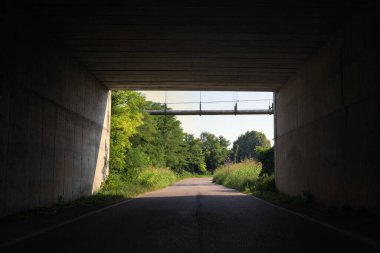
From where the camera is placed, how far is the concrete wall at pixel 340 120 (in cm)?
1047

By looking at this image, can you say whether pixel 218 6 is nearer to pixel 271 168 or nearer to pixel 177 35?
pixel 177 35

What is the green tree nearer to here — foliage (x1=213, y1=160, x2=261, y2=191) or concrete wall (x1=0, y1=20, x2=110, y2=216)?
foliage (x1=213, y1=160, x2=261, y2=191)

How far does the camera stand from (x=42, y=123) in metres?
12.7

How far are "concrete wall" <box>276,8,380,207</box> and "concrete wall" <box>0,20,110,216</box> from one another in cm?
848

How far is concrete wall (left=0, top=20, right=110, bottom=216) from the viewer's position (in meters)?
10.3

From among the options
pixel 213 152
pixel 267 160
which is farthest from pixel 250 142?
pixel 267 160

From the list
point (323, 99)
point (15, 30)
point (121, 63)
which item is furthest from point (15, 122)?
point (323, 99)

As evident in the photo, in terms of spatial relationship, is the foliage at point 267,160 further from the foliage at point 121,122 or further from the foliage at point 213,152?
the foliage at point 213,152

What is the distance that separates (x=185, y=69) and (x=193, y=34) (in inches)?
179

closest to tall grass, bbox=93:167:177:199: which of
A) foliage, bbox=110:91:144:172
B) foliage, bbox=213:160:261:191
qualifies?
foliage, bbox=110:91:144:172

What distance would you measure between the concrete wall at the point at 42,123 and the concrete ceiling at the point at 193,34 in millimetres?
804

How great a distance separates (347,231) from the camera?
27.0 ft

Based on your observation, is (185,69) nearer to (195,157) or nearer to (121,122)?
(121,122)

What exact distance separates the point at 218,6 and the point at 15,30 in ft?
16.4
